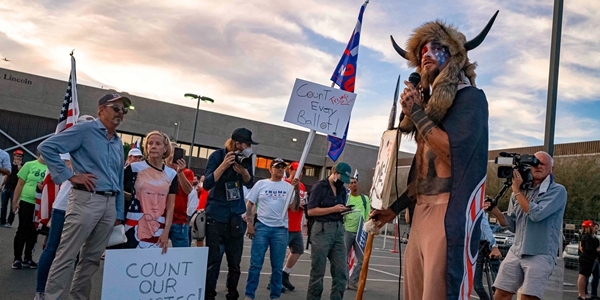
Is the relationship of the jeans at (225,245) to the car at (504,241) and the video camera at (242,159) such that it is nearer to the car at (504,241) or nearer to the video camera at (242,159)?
the video camera at (242,159)

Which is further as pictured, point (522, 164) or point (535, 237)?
point (522, 164)

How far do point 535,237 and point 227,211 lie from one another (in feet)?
10.9

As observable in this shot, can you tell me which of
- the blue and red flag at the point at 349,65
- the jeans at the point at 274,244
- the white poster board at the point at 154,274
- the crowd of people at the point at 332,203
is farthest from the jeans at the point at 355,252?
the white poster board at the point at 154,274

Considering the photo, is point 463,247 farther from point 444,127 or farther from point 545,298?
point 545,298

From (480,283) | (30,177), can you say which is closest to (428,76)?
(480,283)

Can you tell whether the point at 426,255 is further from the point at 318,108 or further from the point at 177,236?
the point at 177,236

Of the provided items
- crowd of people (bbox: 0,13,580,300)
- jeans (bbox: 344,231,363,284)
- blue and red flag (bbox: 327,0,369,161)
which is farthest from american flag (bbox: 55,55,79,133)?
jeans (bbox: 344,231,363,284)

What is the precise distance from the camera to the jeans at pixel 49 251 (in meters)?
4.91

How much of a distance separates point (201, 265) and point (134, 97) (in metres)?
41.6

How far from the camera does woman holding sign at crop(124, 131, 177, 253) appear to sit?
17.1 ft

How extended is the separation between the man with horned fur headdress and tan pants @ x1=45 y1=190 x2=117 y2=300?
2.85 metres

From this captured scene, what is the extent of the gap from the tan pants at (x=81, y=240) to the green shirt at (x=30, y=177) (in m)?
4.32

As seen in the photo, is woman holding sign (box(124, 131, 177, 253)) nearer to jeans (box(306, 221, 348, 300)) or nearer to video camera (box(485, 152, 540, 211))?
jeans (box(306, 221, 348, 300))

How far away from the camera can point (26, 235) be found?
296 inches
